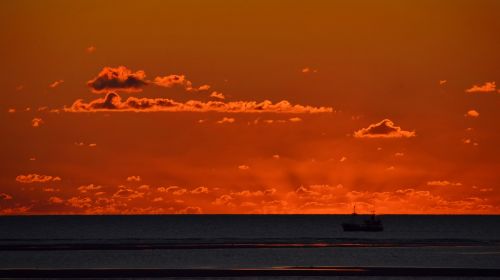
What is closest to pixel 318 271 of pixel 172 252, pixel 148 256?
pixel 148 256

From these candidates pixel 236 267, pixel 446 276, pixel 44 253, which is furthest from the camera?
pixel 44 253

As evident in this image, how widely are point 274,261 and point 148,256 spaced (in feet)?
49.8

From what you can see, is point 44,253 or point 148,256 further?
point 44,253

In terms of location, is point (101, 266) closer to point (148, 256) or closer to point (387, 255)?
point (148, 256)

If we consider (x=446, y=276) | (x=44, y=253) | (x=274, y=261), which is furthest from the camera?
(x=44, y=253)

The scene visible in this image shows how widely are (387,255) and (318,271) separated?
103ft

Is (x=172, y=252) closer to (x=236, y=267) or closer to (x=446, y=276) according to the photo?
(x=236, y=267)

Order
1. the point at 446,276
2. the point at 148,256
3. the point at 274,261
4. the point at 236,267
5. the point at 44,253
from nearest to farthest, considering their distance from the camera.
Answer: the point at 446,276, the point at 236,267, the point at 274,261, the point at 148,256, the point at 44,253

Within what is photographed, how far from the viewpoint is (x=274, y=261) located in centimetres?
9794

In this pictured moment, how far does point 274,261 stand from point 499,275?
25.9 metres

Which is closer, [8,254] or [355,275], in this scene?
[355,275]

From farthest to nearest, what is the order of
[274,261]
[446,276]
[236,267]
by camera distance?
[274,261] → [236,267] → [446,276]

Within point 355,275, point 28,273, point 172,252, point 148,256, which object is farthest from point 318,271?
point 172,252

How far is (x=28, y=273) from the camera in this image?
256 feet
